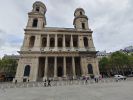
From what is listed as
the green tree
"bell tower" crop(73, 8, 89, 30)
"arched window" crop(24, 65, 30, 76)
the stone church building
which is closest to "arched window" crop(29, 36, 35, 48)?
the stone church building

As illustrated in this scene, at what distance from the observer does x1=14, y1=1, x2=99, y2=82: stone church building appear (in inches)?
1443

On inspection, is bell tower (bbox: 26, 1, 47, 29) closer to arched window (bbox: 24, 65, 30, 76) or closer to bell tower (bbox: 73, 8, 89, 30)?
bell tower (bbox: 73, 8, 89, 30)

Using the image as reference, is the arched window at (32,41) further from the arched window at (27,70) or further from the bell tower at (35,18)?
the arched window at (27,70)

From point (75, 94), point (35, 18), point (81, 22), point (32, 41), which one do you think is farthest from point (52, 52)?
point (75, 94)

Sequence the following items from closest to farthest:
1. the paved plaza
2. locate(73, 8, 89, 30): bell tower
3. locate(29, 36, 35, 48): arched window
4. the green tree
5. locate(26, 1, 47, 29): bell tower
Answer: the paved plaza → locate(29, 36, 35, 48): arched window → locate(26, 1, 47, 29): bell tower → locate(73, 8, 89, 30): bell tower → the green tree

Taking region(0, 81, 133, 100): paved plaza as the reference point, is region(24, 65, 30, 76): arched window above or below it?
above

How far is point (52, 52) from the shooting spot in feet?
125

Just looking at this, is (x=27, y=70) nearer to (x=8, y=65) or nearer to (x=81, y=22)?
(x=8, y=65)

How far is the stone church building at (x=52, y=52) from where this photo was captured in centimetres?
3666

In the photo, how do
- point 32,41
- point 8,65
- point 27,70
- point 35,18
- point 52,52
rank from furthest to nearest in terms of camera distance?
point 8,65 → point 35,18 → point 32,41 → point 52,52 → point 27,70

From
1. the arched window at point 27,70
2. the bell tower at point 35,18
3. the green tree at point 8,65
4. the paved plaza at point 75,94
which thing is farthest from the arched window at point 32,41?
the paved plaza at point 75,94

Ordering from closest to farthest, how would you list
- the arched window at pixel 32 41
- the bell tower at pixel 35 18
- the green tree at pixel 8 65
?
the arched window at pixel 32 41 → the bell tower at pixel 35 18 → the green tree at pixel 8 65

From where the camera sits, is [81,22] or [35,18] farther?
[81,22]

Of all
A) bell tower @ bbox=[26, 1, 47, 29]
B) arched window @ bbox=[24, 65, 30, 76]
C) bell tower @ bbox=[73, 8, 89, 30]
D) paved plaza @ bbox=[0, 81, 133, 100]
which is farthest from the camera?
bell tower @ bbox=[73, 8, 89, 30]
